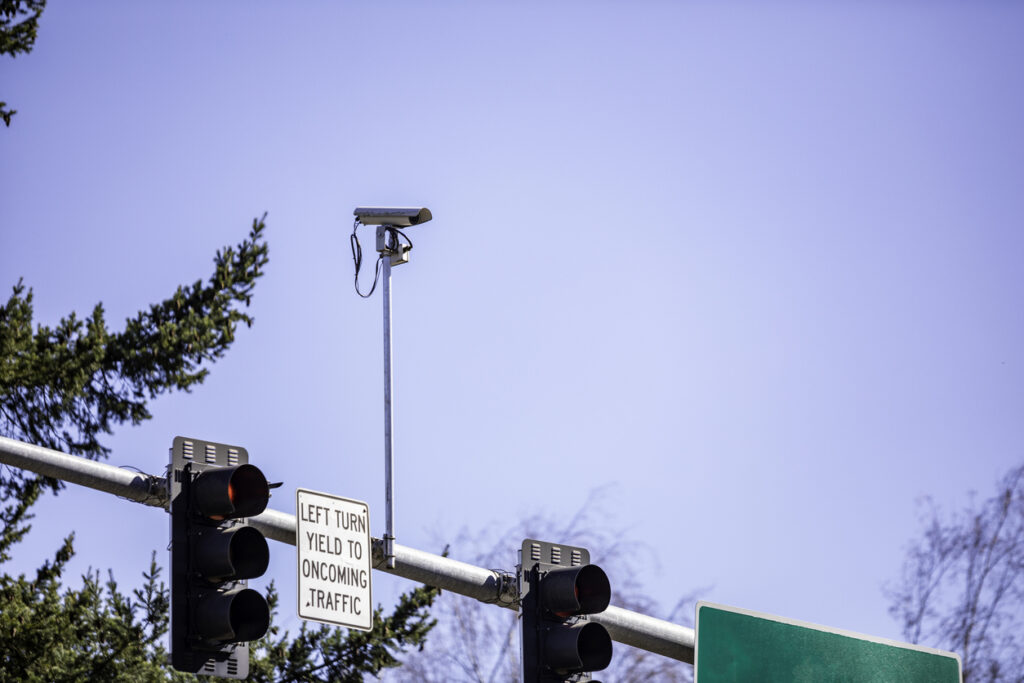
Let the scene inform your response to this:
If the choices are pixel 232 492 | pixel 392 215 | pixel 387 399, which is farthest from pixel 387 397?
pixel 232 492

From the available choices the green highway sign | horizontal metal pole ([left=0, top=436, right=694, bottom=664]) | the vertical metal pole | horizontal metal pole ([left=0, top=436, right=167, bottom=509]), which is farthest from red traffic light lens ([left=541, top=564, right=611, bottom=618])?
horizontal metal pole ([left=0, top=436, right=167, bottom=509])

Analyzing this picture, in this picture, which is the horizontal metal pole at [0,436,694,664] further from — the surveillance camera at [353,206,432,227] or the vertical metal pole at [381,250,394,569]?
the surveillance camera at [353,206,432,227]

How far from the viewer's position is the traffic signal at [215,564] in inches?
278

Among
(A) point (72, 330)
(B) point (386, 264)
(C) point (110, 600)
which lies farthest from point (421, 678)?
(B) point (386, 264)

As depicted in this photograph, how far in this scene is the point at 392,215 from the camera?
9.48 metres

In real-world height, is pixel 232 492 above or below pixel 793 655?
above

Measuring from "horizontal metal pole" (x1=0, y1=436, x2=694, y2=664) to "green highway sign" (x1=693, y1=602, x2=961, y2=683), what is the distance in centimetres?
97

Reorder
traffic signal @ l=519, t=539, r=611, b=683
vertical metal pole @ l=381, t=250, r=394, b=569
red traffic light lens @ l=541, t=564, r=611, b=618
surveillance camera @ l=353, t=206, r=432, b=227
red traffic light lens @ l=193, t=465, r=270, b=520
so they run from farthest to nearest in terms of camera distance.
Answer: surveillance camera @ l=353, t=206, r=432, b=227
vertical metal pole @ l=381, t=250, r=394, b=569
red traffic light lens @ l=541, t=564, r=611, b=618
traffic signal @ l=519, t=539, r=611, b=683
red traffic light lens @ l=193, t=465, r=270, b=520

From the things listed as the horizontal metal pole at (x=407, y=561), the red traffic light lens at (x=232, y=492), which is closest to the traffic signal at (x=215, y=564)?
the red traffic light lens at (x=232, y=492)

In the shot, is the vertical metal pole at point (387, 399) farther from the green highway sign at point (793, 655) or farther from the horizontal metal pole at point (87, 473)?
the green highway sign at point (793, 655)

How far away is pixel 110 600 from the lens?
20203 mm

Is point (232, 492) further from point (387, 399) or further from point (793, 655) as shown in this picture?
point (793, 655)

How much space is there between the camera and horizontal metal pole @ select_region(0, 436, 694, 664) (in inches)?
296

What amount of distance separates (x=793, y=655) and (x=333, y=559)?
2.59 metres
